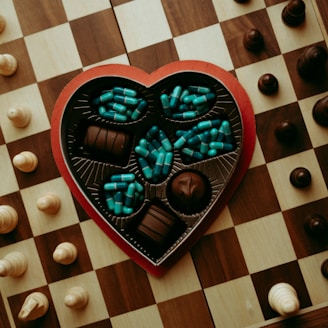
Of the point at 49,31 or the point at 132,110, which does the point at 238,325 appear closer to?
the point at 132,110

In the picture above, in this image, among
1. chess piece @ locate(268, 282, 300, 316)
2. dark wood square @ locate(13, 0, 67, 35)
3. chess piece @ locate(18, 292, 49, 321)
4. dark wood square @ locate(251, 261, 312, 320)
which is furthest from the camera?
dark wood square @ locate(13, 0, 67, 35)

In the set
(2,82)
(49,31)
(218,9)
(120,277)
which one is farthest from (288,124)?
(2,82)

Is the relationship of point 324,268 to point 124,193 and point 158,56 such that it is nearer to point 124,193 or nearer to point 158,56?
point 124,193

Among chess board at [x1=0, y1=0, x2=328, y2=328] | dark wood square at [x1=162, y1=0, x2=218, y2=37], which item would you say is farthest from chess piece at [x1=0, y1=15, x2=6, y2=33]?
dark wood square at [x1=162, y1=0, x2=218, y2=37]

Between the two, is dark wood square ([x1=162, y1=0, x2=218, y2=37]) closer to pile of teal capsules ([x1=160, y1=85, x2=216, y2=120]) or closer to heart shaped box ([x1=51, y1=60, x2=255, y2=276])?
heart shaped box ([x1=51, y1=60, x2=255, y2=276])

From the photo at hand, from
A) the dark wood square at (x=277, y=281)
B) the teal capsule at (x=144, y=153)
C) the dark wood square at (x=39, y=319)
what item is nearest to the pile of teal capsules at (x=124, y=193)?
the teal capsule at (x=144, y=153)

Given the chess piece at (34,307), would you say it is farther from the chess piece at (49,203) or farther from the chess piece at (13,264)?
the chess piece at (49,203)

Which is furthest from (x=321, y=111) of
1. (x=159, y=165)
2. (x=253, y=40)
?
(x=159, y=165)
